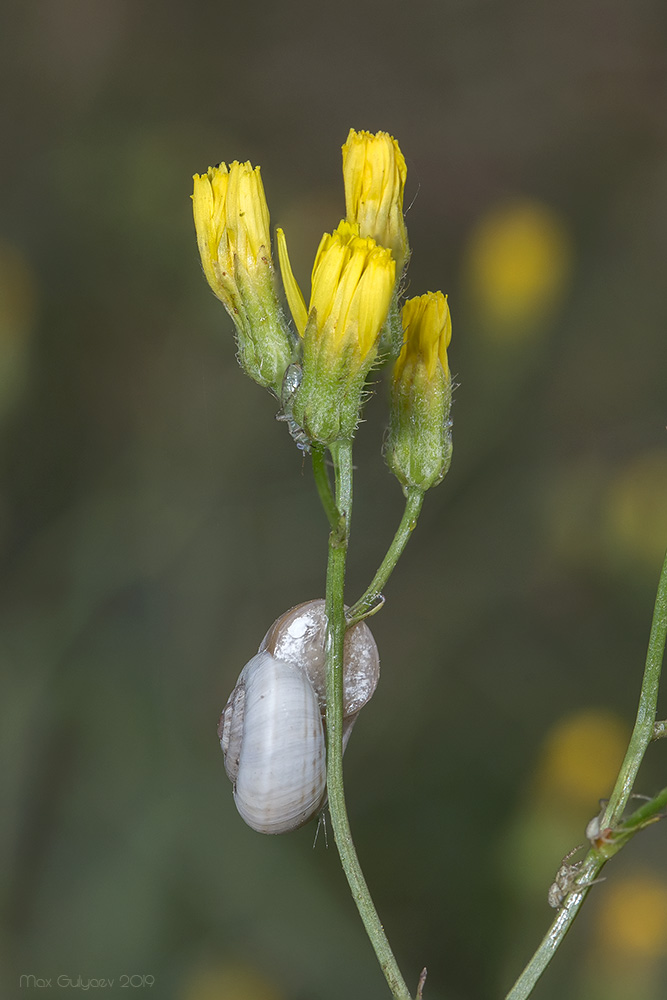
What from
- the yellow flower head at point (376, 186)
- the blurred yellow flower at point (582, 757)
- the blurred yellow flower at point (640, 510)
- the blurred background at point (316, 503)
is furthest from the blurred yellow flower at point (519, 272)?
the yellow flower head at point (376, 186)

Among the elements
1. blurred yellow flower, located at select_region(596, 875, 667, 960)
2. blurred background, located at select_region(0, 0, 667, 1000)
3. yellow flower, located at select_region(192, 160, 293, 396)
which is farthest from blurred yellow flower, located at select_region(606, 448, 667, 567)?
yellow flower, located at select_region(192, 160, 293, 396)

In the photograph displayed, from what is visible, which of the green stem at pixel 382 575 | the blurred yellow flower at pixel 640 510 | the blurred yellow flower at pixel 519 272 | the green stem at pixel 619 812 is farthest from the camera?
the blurred yellow flower at pixel 519 272

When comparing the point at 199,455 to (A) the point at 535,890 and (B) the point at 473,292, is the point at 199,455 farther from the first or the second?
(A) the point at 535,890

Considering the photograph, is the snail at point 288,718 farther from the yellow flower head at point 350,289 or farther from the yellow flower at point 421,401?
the yellow flower head at point 350,289

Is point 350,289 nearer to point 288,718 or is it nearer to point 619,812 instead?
point 288,718

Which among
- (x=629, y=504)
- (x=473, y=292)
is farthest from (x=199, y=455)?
(x=629, y=504)

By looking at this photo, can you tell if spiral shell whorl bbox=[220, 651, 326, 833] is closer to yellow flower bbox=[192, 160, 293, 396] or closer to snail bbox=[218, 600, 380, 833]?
snail bbox=[218, 600, 380, 833]
